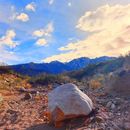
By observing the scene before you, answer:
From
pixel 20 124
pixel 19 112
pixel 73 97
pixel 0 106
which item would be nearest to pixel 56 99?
pixel 73 97

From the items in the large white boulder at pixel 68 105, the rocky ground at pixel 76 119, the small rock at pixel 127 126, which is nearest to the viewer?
the small rock at pixel 127 126

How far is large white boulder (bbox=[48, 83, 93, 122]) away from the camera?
26.3ft

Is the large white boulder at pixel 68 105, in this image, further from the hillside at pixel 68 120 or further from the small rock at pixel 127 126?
the small rock at pixel 127 126

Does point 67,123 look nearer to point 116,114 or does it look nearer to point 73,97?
point 73,97

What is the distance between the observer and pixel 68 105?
318 inches

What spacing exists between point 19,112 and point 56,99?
1.68 meters

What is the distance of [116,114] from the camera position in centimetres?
841

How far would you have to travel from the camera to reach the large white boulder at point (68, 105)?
8023 mm

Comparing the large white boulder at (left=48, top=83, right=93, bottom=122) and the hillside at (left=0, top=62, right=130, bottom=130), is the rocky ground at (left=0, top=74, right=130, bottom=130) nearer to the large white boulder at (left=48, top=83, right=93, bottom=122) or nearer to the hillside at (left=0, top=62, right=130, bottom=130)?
the hillside at (left=0, top=62, right=130, bottom=130)

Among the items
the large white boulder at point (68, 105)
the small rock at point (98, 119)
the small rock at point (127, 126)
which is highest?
the large white boulder at point (68, 105)

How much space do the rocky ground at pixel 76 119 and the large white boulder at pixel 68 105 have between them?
7.3 inches

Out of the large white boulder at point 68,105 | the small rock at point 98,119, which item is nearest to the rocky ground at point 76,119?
the small rock at point 98,119

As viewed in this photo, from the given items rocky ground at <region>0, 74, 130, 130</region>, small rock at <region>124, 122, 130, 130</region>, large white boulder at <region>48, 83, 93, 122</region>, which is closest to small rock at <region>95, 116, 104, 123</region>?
rocky ground at <region>0, 74, 130, 130</region>

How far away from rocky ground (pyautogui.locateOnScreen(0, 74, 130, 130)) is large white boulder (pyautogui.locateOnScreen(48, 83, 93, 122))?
184 millimetres
